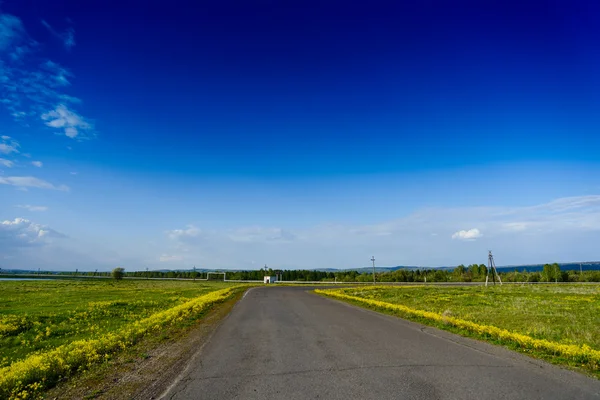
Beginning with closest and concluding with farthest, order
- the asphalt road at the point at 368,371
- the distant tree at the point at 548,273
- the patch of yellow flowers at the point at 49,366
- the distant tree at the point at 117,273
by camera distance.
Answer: the asphalt road at the point at 368,371, the patch of yellow flowers at the point at 49,366, the distant tree at the point at 548,273, the distant tree at the point at 117,273

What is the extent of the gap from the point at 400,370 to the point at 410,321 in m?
10.1

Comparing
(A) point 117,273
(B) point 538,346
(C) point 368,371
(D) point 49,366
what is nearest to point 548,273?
(B) point 538,346

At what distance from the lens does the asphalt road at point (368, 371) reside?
6648 millimetres

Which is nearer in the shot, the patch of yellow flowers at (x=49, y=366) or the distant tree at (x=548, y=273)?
the patch of yellow flowers at (x=49, y=366)

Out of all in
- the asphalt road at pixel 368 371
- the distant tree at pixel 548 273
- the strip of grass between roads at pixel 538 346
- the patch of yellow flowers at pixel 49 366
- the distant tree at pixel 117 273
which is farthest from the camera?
the distant tree at pixel 117 273

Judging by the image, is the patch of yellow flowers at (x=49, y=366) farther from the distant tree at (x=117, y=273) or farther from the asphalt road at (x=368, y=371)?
the distant tree at (x=117, y=273)

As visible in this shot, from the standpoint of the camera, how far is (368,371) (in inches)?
317

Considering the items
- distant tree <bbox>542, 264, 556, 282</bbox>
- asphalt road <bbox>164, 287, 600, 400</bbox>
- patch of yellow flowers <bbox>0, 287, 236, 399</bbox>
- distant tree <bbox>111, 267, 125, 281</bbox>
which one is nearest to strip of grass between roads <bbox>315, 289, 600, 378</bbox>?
asphalt road <bbox>164, 287, 600, 400</bbox>

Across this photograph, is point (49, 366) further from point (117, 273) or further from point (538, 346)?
point (117, 273)

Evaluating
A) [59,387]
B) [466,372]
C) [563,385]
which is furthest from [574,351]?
[59,387]

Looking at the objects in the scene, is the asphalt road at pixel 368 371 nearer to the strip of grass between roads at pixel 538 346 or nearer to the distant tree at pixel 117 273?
the strip of grass between roads at pixel 538 346

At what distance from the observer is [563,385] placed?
7.10 m

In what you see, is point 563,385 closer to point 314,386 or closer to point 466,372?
point 466,372

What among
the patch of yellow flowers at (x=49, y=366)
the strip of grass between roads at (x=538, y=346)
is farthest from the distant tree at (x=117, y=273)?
the strip of grass between roads at (x=538, y=346)
